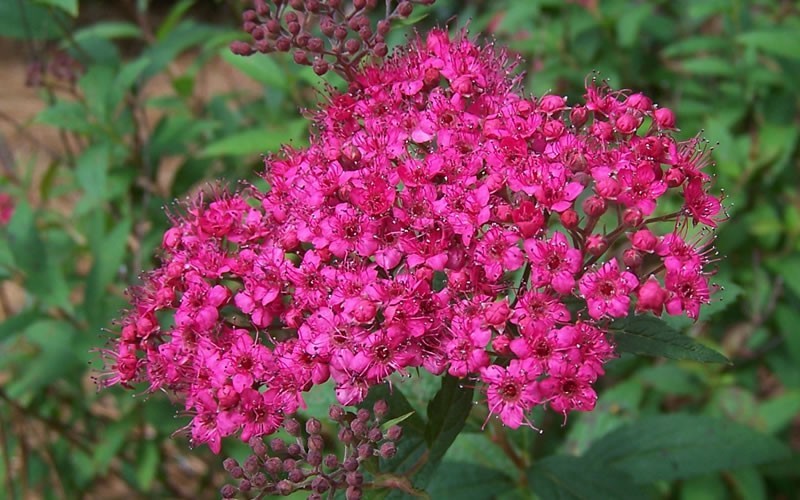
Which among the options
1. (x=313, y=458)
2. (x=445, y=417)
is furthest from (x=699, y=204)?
(x=313, y=458)

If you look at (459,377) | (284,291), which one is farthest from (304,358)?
(459,377)

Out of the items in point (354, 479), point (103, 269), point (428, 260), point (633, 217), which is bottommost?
point (103, 269)

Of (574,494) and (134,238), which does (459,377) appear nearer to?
(574,494)

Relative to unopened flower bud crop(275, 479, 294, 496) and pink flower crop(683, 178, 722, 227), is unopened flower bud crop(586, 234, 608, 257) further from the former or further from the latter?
unopened flower bud crop(275, 479, 294, 496)

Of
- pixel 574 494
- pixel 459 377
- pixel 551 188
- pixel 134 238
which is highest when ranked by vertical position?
pixel 551 188

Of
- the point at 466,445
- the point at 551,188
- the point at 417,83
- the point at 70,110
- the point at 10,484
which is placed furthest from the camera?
the point at 10,484

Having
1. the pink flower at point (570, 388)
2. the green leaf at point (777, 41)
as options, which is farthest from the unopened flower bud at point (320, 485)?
the green leaf at point (777, 41)

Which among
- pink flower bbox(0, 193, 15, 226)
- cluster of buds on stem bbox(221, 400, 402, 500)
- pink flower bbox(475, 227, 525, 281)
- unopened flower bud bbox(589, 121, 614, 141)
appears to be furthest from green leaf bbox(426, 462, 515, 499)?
pink flower bbox(0, 193, 15, 226)

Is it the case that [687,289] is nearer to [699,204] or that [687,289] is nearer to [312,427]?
[699,204]
